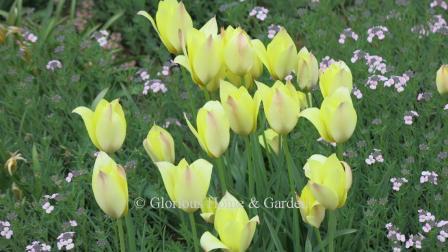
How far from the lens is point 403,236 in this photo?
2352 mm

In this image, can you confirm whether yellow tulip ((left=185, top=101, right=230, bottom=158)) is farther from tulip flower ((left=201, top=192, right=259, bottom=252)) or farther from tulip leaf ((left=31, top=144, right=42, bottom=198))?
tulip leaf ((left=31, top=144, right=42, bottom=198))

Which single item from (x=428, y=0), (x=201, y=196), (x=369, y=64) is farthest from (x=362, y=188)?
(x=428, y=0)

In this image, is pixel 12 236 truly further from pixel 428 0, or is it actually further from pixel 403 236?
pixel 428 0

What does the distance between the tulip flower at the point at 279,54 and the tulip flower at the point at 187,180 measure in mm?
464

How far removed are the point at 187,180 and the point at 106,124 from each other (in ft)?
1.00

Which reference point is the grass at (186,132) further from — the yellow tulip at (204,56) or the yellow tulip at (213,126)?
the yellow tulip at (213,126)

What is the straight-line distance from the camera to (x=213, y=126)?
6.35 ft

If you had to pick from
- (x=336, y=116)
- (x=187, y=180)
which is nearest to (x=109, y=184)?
(x=187, y=180)

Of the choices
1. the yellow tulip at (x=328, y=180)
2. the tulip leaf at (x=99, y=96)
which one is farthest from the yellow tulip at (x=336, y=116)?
the tulip leaf at (x=99, y=96)

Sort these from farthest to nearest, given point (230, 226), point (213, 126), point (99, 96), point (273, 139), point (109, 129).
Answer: point (99, 96) → point (273, 139) → point (109, 129) → point (213, 126) → point (230, 226)

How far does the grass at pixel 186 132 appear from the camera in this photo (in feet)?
8.23

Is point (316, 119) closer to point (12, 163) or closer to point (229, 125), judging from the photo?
point (229, 125)

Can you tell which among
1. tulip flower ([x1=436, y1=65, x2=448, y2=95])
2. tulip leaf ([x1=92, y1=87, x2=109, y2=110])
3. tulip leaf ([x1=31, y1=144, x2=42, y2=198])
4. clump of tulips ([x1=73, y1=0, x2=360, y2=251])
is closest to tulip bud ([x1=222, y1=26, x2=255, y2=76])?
clump of tulips ([x1=73, y1=0, x2=360, y2=251])

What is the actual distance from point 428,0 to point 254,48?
1.70m
